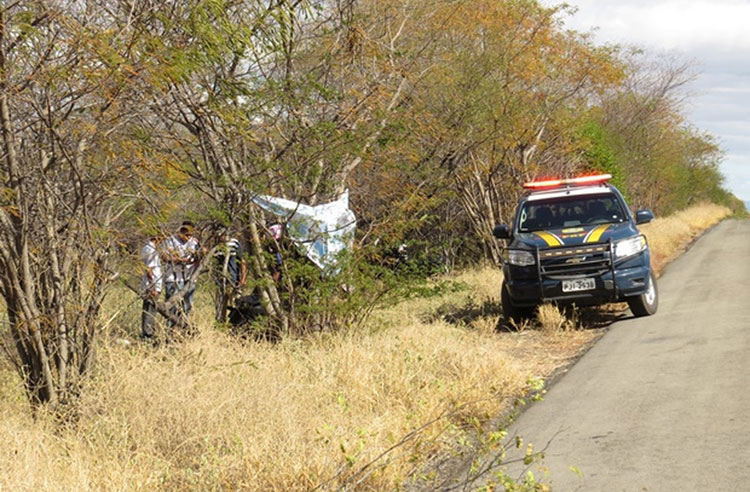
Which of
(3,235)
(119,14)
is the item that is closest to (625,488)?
(3,235)

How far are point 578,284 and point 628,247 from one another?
2.77 ft

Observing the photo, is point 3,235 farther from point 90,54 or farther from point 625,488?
point 625,488

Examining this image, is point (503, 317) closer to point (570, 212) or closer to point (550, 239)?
point (550, 239)

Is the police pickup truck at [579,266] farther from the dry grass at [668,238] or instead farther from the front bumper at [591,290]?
the dry grass at [668,238]

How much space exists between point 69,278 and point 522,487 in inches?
145

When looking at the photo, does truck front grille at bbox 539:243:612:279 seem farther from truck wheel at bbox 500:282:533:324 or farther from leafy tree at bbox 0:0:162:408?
leafy tree at bbox 0:0:162:408

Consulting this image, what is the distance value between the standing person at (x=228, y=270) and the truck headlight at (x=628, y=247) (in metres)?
4.90

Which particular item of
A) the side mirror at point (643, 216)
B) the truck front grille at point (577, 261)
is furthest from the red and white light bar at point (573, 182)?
the truck front grille at point (577, 261)

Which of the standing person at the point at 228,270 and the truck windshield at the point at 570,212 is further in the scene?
the truck windshield at the point at 570,212

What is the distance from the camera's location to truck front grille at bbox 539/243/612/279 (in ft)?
39.0

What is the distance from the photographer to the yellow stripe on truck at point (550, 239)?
12.1 meters

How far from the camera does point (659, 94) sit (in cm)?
3978

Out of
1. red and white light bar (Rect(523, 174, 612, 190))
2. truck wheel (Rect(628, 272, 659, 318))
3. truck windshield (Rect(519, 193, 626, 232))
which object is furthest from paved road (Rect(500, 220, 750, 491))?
red and white light bar (Rect(523, 174, 612, 190))

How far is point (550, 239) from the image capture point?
12.2m
